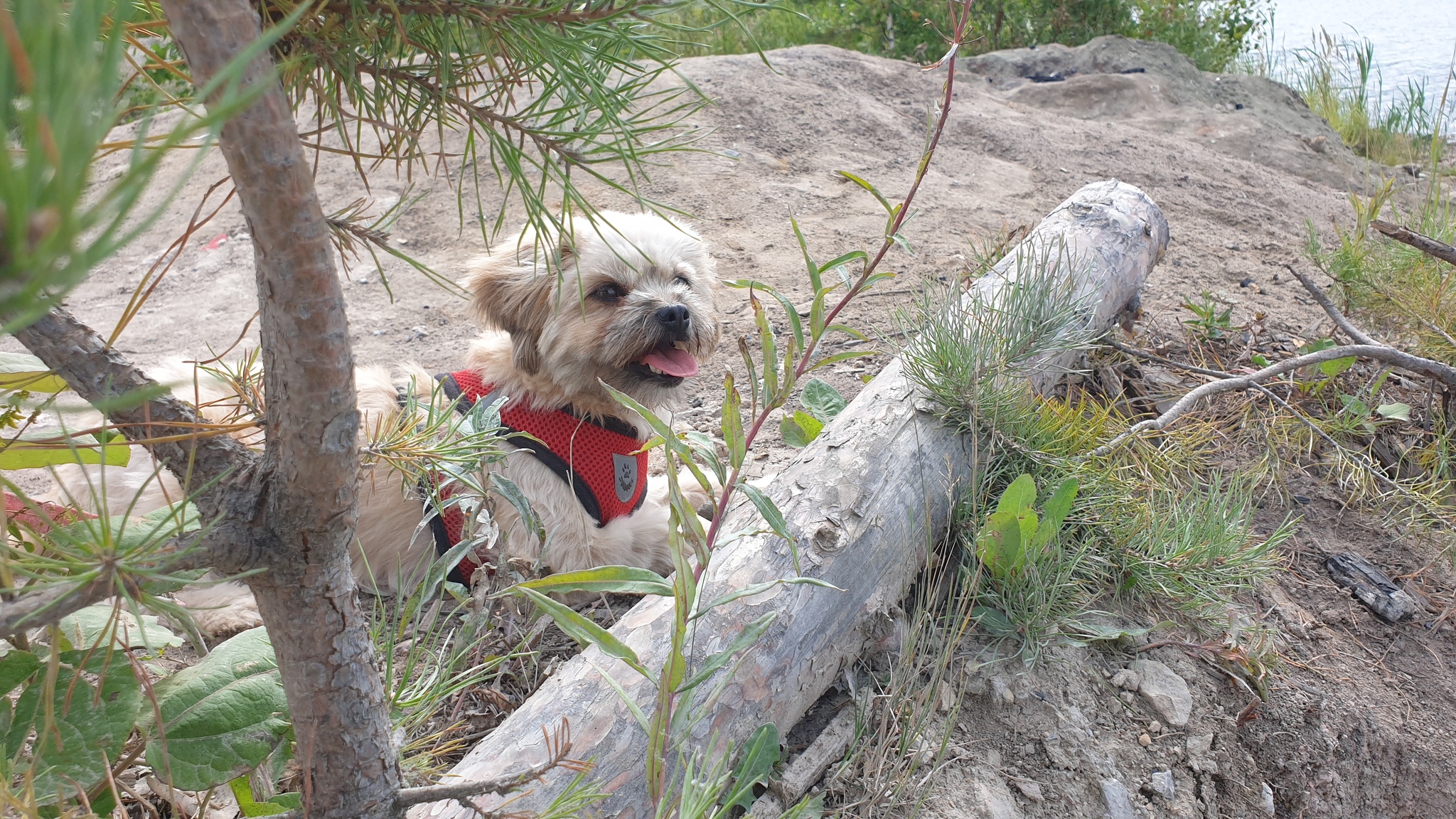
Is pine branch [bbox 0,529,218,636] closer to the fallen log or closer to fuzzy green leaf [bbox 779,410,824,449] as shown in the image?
the fallen log

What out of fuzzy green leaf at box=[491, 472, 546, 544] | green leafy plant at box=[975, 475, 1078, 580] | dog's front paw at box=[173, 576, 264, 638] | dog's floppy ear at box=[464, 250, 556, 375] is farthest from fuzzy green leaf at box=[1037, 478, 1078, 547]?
dog's front paw at box=[173, 576, 264, 638]

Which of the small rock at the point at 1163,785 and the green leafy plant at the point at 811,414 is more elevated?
the green leafy plant at the point at 811,414

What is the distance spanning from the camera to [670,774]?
1.52 m

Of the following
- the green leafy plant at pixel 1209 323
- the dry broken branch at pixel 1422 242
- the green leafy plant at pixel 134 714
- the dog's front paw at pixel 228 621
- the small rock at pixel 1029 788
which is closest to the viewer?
the green leafy plant at pixel 134 714

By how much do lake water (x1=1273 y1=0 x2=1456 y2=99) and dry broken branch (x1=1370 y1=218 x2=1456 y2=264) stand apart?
6.69 meters

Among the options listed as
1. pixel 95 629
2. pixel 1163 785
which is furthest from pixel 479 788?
pixel 1163 785

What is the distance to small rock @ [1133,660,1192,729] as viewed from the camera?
87.3 inches

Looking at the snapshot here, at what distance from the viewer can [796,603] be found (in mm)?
1951

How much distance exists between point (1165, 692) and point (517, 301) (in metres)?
2.25

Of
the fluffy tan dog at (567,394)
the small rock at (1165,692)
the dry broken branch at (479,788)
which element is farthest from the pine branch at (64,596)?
the small rock at (1165,692)

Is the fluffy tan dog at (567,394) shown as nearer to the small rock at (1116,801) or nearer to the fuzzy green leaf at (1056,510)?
the fuzzy green leaf at (1056,510)

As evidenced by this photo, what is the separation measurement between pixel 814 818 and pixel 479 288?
2.09 meters

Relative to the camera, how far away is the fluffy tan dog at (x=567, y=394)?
284 cm

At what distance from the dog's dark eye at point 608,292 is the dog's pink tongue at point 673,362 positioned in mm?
234
